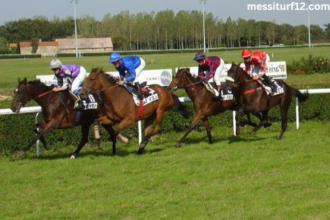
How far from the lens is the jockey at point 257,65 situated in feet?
33.8

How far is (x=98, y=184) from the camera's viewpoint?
706 centimetres

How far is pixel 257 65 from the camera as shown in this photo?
1052cm

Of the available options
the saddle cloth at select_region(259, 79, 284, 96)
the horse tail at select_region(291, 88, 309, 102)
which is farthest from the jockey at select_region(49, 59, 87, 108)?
the horse tail at select_region(291, 88, 309, 102)

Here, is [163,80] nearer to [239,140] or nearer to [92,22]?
[239,140]

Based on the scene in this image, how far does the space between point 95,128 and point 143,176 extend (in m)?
2.46

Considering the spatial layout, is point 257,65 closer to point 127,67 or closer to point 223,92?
point 223,92

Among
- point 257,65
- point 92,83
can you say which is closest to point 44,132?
point 92,83

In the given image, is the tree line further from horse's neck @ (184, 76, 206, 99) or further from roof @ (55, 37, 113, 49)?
horse's neck @ (184, 76, 206, 99)

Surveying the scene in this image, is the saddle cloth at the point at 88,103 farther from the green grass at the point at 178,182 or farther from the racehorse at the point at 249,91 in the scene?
the racehorse at the point at 249,91

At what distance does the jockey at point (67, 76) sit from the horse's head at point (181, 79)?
1.61 metres

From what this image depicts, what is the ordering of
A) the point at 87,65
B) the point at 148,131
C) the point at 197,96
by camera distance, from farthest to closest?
the point at 87,65
the point at 197,96
the point at 148,131

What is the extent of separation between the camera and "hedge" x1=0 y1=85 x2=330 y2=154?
9.77 meters

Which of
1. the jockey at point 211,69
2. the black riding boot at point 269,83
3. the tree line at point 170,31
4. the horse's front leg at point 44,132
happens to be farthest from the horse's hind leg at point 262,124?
the tree line at point 170,31

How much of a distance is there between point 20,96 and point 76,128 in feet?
6.10
